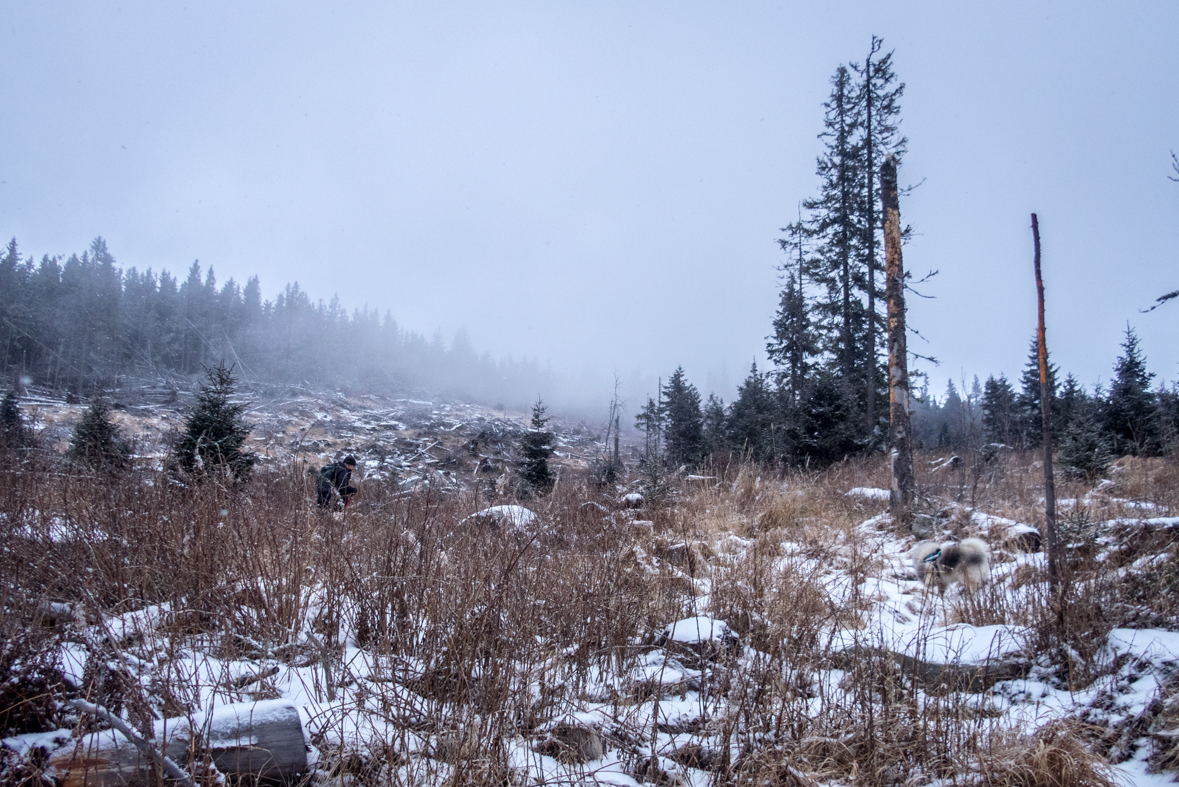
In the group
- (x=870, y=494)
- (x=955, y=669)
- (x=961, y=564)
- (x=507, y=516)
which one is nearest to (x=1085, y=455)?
(x=870, y=494)

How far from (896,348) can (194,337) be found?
75.7 metres

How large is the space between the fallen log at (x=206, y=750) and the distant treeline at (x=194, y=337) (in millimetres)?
33749

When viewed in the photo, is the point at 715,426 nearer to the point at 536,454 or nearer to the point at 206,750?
the point at 536,454

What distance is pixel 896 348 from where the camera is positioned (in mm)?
7305

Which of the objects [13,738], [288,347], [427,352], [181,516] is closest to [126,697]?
[13,738]

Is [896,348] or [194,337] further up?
[194,337]

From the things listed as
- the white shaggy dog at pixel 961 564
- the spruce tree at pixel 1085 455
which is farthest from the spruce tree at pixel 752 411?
the white shaggy dog at pixel 961 564

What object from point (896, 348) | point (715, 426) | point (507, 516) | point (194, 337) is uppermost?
point (194, 337)

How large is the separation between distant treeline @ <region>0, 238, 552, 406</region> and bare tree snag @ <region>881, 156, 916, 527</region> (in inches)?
1382

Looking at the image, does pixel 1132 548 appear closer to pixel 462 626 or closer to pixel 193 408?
pixel 462 626

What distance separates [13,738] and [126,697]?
26 cm

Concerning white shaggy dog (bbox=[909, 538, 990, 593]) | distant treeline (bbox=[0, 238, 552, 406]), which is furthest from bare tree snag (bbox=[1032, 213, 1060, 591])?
distant treeline (bbox=[0, 238, 552, 406])

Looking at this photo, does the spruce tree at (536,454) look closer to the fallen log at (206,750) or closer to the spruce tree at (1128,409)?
the fallen log at (206,750)

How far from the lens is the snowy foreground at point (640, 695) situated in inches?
66.7
